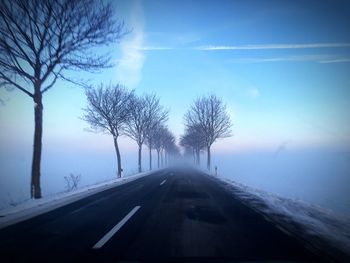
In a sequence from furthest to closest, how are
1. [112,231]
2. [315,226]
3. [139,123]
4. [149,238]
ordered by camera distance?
1. [139,123]
2. [315,226]
3. [112,231]
4. [149,238]

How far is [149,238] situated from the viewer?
20.0 feet

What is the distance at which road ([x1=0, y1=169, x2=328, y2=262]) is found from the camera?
16.3 feet

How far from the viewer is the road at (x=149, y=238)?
4.98m

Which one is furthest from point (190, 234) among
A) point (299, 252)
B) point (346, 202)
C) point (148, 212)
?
point (346, 202)

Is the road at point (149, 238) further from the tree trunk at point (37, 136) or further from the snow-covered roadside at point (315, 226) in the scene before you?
the tree trunk at point (37, 136)

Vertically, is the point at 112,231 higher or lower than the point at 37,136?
lower

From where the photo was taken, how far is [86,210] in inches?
383

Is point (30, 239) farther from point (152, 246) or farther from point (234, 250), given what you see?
point (234, 250)

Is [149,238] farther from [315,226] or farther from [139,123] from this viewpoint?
[139,123]

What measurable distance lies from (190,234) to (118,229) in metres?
1.71

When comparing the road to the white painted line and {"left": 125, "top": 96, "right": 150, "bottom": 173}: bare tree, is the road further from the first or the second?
{"left": 125, "top": 96, "right": 150, "bottom": 173}: bare tree

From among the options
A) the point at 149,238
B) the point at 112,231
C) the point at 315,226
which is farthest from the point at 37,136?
the point at 315,226

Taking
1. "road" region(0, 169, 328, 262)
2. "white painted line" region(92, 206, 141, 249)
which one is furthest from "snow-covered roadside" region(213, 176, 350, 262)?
"white painted line" region(92, 206, 141, 249)

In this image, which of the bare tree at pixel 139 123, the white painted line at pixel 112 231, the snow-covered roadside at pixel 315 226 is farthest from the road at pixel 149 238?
the bare tree at pixel 139 123
